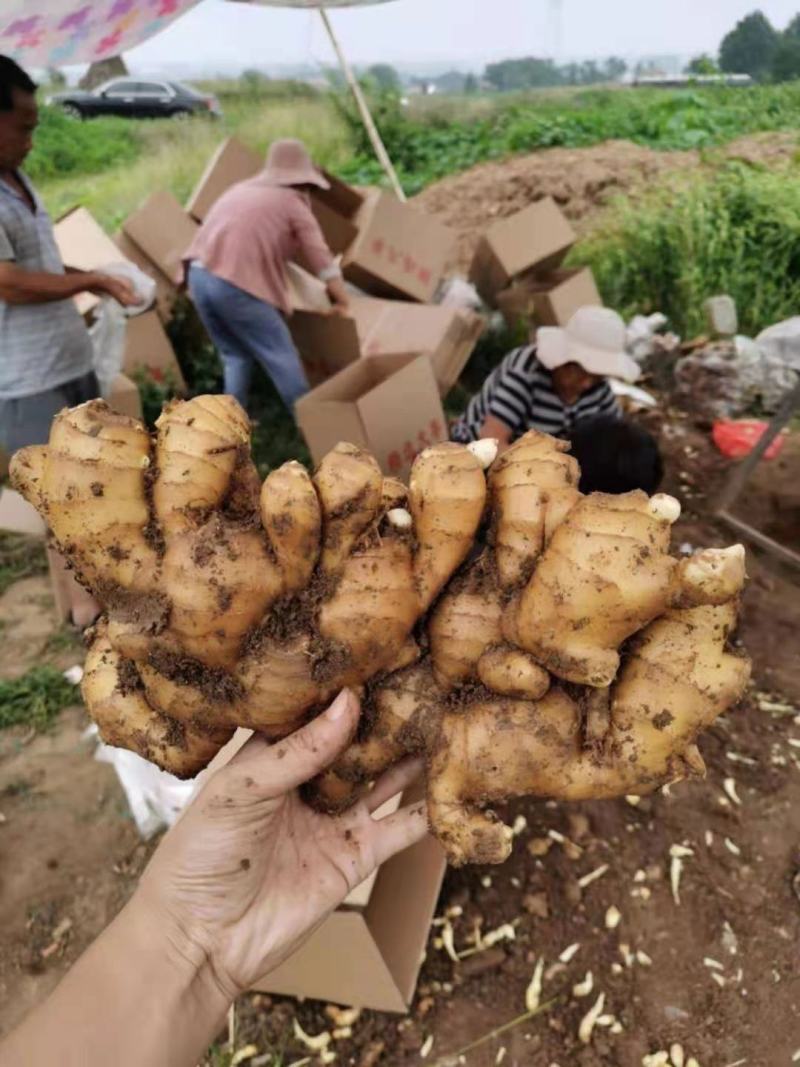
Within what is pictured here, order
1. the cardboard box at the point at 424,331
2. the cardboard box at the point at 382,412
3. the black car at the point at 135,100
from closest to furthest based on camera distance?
the cardboard box at the point at 382,412 < the cardboard box at the point at 424,331 < the black car at the point at 135,100

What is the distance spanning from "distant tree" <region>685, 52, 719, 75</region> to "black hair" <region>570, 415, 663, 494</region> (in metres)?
12.0

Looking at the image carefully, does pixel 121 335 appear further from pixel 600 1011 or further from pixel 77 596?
pixel 600 1011

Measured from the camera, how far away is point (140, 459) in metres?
1.31

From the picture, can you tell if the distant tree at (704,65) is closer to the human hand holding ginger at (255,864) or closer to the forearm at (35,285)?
the forearm at (35,285)

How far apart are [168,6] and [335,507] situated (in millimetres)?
3413

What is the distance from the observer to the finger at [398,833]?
1675mm

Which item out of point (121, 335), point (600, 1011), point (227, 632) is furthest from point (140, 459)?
point (121, 335)

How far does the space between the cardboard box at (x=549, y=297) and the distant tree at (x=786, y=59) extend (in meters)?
7.27

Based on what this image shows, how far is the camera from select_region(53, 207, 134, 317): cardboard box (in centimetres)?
457

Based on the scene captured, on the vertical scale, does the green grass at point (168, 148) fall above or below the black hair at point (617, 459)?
above

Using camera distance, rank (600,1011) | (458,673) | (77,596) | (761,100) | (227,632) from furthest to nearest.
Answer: (761,100) → (77,596) → (600,1011) → (458,673) → (227,632)

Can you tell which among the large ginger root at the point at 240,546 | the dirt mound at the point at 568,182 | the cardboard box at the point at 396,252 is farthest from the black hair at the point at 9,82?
the dirt mound at the point at 568,182

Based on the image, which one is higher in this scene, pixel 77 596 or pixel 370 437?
pixel 370 437

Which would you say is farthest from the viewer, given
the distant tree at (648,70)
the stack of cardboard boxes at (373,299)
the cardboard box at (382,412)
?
the distant tree at (648,70)
